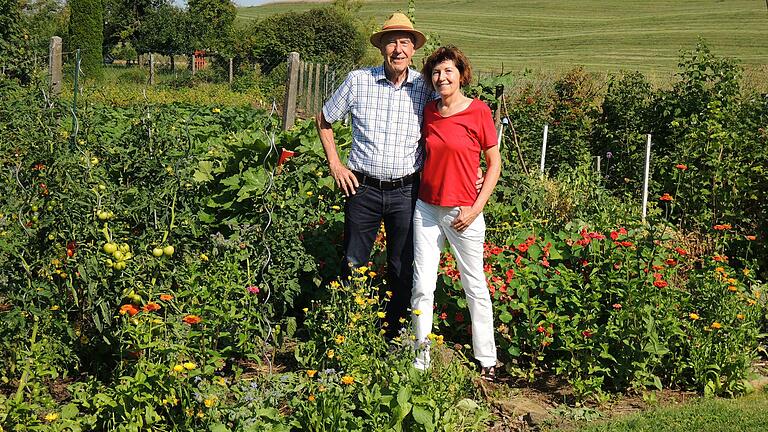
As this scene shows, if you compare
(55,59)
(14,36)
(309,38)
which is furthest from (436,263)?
(309,38)

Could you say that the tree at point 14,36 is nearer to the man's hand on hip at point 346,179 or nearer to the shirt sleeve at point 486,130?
the man's hand on hip at point 346,179

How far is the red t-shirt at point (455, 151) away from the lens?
3.65m

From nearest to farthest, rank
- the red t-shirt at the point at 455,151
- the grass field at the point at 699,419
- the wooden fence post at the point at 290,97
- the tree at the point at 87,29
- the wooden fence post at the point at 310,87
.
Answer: the grass field at the point at 699,419 → the red t-shirt at the point at 455,151 → the wooden fence post at the point at 290,97 → the wooden fence post at the point at 310,87 → the tree at the point at 87,29

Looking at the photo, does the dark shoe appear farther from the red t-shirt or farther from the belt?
the belt

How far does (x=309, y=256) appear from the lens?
3.96m

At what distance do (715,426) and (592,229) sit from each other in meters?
1.61

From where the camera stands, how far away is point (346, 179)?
377cm

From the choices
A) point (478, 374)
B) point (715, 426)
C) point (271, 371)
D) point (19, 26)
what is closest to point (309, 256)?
point (271, 371)

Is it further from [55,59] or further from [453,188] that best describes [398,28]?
[55,59]

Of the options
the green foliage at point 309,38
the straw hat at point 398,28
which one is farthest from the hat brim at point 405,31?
the green foliage at point 309,38

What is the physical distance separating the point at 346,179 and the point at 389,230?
35 centimetres

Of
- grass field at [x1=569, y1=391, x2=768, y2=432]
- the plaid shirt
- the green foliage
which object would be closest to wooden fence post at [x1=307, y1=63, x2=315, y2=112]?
the plaid shirt

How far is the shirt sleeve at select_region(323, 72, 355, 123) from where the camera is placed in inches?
150

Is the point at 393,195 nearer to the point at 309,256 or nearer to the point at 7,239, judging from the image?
the point at 309,256
